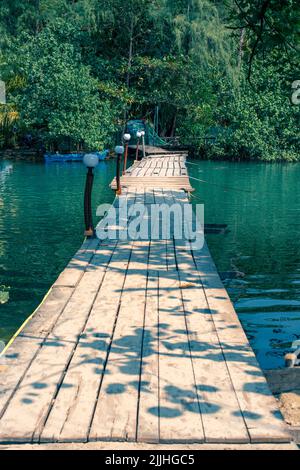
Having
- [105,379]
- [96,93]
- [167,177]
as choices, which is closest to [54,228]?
[167,177]

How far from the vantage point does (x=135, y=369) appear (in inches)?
195

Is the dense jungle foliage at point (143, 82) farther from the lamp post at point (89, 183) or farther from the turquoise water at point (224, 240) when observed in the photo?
the lamp post at point (89, 183)

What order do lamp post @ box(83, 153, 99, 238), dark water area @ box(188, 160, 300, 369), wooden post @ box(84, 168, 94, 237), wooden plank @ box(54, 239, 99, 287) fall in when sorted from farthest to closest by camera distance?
wooden post @ box(84, 168, 94, 237)
lamp post @ box(83, 153, 99, 238)
dark water area @ box(188, 160, 300, 369)
wooden plank @ box(54, 239, 99, 287)

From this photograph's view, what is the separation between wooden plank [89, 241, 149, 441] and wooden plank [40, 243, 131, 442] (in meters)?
0.06

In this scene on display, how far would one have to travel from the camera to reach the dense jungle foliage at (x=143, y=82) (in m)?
38.2

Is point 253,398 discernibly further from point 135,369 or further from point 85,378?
point 85,378

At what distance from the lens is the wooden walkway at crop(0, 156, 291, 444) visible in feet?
13.2

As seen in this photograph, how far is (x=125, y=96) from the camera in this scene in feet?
136

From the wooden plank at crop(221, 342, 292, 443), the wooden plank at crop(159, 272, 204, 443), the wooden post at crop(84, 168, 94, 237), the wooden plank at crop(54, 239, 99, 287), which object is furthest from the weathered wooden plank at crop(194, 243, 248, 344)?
the wooden post at crop(84, 168, 94, 237)

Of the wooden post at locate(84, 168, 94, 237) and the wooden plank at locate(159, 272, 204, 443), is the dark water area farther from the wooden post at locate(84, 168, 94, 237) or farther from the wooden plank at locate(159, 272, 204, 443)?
the wooden post at locate(84, 168, 94, 237)

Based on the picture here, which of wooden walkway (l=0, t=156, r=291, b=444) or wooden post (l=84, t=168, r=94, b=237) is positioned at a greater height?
wooden post (l=84, t=168, r=94, b=237)

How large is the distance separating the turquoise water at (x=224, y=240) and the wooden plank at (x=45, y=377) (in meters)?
2.37

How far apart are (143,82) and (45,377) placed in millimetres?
39805

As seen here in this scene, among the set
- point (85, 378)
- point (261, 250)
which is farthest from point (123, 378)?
point (261, 250)
